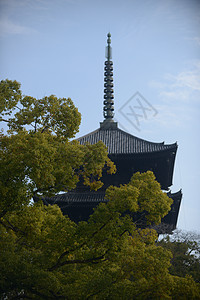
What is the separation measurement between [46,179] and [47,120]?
2972 mm

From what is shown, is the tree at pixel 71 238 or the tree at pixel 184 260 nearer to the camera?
the tree at pixel 71 238

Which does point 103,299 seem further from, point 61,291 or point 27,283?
point 27,283

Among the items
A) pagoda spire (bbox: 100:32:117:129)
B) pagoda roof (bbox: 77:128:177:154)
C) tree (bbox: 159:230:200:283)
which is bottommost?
tree (bbox: 159:230:200:283)

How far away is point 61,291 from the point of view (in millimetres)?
10555

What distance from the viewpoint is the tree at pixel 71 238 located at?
963cm

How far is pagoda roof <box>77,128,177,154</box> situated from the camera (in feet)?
73.7

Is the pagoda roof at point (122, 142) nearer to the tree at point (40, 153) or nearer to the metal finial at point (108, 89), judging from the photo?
the metal finial at point (108, 89)

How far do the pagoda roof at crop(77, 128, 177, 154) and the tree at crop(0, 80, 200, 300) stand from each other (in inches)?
387

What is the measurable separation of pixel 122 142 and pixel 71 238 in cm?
1386

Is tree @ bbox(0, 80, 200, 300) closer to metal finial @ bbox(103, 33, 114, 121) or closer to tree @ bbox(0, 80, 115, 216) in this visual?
tree @ bbox(0, 80, 115, 216)

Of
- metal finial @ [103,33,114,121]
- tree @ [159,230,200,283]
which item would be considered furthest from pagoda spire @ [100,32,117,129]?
tree @ [159,230,200,283]

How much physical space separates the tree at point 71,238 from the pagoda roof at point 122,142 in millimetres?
9829

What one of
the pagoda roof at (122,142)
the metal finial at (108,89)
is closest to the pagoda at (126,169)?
the pagoda roof at (122,142)

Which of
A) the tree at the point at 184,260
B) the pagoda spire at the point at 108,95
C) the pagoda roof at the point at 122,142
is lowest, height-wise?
the tree at the point at 184,260
